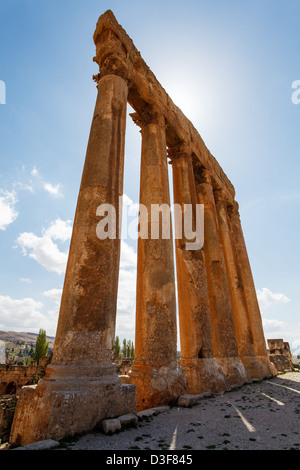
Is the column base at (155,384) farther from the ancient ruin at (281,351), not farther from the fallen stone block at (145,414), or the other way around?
the ancient ruin at (281,351)

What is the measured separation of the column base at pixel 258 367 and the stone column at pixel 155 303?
702cm

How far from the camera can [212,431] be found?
4.04m

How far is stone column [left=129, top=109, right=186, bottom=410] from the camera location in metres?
5.97

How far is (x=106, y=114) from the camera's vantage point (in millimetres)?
6746

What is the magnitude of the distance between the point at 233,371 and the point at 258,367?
285 cm

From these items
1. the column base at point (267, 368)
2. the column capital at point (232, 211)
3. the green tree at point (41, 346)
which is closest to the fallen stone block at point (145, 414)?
the column base at point (267, 368)

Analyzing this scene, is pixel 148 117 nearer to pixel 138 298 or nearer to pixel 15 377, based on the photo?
pixel 138 298

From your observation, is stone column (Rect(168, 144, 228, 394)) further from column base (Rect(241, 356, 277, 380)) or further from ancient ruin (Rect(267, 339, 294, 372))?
ancient ruin (Rect(267, 339, 294, 372))

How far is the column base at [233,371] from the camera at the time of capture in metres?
9.58

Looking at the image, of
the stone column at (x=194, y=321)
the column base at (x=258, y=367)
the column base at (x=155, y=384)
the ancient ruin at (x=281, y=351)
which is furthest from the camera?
the ancient ruin at (x=281, y=351)

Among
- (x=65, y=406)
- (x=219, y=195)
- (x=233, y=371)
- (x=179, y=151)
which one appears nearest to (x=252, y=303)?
(x=233, y=371)
